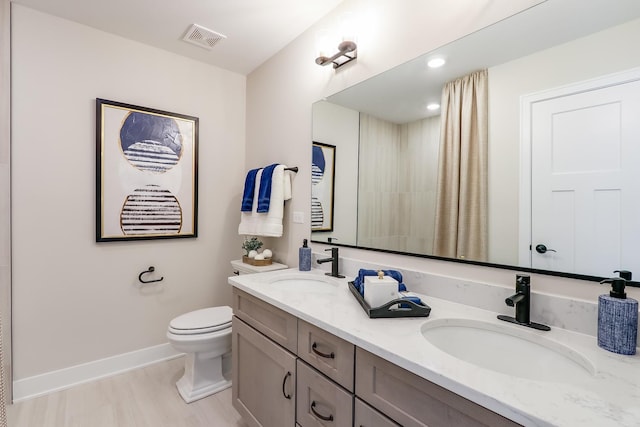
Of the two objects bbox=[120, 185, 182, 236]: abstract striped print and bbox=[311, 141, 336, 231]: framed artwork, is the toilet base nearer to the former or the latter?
bbox=[120, 185, 182, 236]: abstract striped print

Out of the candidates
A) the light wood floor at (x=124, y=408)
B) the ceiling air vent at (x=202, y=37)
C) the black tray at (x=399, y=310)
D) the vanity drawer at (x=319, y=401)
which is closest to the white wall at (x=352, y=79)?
the black tray at (x=399, y=310)

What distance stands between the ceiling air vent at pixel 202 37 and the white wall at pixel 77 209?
1.02 feet

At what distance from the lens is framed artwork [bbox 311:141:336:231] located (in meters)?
1.95

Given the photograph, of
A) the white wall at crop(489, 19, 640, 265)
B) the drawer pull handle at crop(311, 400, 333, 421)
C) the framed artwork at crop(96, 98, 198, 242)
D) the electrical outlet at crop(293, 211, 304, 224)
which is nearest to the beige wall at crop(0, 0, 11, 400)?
the framed artwork at crop(96, 98, 198, 242)

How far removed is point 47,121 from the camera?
197 centimetres

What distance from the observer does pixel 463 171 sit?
1272mm

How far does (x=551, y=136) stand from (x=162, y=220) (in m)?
2.47

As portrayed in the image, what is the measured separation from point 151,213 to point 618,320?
103 inches

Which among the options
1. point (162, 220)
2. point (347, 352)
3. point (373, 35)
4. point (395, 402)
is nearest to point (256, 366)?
point (347, 352)

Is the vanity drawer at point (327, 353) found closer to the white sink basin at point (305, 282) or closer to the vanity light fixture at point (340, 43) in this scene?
the white sink basin at point (305, 282)

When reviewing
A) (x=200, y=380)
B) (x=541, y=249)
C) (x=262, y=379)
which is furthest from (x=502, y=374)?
(x=200, y=380)

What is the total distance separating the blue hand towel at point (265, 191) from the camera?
2186mm

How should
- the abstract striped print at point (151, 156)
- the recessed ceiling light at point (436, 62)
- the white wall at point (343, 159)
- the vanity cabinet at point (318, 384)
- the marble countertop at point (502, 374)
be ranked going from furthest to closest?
1. the abstract striped print at point (151, 156)
2. the white wall at point (343, 159)
3. the recessed ceiling light at point (436, 62)
4. the vanity cabinet at point (318, 384)
5. the marble countertop at point (502, 374)

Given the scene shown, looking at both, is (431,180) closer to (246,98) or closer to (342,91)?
(342,91)
